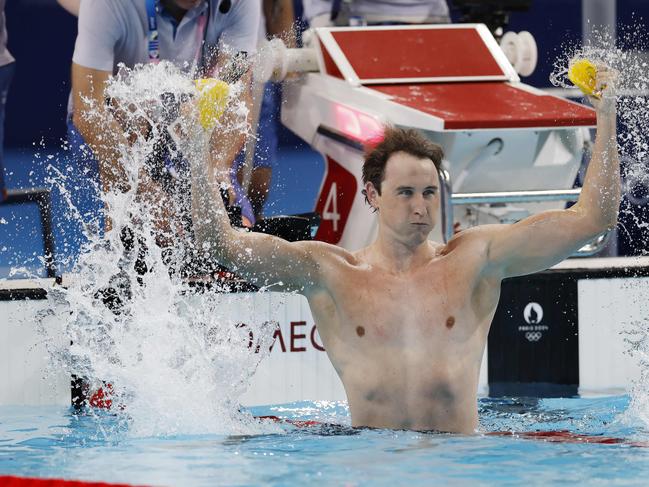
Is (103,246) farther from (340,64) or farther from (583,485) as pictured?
(583,485)

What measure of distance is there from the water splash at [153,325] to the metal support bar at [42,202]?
335mm

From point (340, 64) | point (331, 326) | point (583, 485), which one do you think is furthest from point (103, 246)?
A: point (583, 485)

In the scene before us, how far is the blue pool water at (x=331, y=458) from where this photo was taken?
254 cm

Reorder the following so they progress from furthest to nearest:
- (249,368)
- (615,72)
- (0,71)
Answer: (0,71) < (249,368) < (615,72)

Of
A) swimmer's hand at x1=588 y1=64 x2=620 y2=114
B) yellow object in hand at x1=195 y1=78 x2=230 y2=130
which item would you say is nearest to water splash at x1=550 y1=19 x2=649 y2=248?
swimmer's hand at x1=588 y1=64 x2=620 y2=114

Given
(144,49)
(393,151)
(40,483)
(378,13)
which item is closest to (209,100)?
(393,151)

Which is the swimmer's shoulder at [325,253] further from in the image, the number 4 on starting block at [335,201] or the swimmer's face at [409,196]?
the number 4 on starting block at [335,201]

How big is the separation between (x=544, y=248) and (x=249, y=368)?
1.04 meters

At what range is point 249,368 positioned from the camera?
3543mm

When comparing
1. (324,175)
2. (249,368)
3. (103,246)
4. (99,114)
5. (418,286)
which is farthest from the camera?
(324,175)

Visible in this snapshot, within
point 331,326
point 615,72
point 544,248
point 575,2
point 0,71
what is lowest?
point 331,326

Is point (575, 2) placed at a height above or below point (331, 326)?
above

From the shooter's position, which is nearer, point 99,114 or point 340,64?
point 99,114

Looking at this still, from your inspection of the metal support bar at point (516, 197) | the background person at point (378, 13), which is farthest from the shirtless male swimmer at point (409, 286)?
the background person at point (378, 13)
